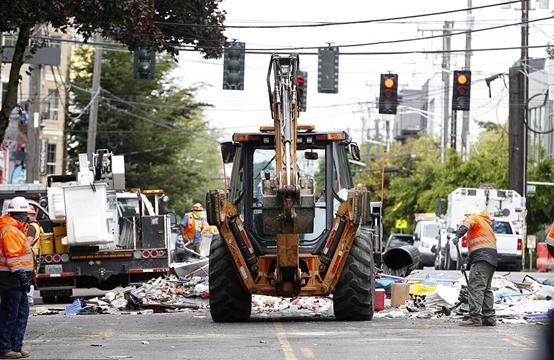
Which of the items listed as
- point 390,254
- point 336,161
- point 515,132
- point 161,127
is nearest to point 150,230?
point 390,254

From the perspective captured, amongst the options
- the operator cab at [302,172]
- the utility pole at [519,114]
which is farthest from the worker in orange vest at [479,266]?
the utility pole at [519,114]

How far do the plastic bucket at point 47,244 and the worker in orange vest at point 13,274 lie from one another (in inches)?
430

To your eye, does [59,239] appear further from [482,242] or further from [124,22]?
[482,242]

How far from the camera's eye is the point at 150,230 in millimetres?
26922

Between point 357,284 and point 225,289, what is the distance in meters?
1.93

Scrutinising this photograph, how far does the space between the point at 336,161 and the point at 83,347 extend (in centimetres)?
539

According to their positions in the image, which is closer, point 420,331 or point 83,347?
point 83,347

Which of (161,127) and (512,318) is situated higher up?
(161,127)

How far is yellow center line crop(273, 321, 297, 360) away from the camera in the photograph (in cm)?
1373

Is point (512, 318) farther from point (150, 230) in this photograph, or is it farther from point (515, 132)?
point (515, 132)

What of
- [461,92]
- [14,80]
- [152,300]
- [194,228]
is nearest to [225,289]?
[152,300]

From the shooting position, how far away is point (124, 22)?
68.6ft

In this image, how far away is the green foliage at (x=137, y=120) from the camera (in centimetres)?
6025

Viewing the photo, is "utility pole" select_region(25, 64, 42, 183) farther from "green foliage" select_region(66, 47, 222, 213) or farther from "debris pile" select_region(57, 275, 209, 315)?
"debris pile" select_region(57, 275, 209, 315)
